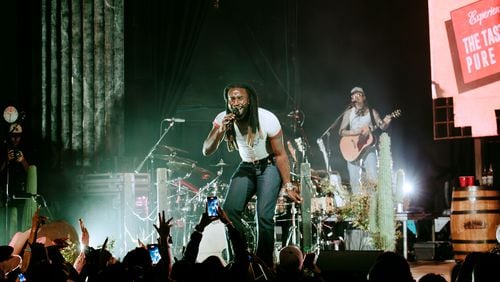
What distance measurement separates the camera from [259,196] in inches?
318

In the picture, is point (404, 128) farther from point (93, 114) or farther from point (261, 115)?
point (261, 115)

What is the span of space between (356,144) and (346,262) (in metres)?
9.09

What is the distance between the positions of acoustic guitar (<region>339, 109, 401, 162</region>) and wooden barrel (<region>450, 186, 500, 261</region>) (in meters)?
4.34

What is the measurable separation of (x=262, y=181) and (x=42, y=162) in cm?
586

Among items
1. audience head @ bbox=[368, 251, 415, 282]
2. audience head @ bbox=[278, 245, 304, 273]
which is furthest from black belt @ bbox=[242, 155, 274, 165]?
audience head @ bbox=[368, 251, 415, 282]

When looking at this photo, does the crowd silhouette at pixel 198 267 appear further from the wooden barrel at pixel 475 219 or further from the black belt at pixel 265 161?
the wooden barrel at pixel 475 219

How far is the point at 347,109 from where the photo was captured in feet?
50.7

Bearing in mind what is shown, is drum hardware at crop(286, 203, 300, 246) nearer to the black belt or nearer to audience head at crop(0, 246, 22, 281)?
the black belt

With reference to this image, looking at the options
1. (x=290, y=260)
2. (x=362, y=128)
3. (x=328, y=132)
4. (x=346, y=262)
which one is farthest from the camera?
(x=328, y=132)

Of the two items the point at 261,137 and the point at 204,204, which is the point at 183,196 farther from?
the point at 261,137

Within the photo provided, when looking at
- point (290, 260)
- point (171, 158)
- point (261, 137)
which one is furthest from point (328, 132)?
point (290, 260)

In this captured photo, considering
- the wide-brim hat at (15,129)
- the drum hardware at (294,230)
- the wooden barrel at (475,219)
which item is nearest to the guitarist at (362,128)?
the drum hardware at (294,230)

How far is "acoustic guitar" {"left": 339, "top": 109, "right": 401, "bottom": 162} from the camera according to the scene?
15.2 meters

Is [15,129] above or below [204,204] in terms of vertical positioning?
above
